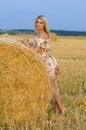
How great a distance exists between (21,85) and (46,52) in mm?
950

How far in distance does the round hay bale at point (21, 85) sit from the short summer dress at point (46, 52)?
0.39m

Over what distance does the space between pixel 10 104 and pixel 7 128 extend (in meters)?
0.34

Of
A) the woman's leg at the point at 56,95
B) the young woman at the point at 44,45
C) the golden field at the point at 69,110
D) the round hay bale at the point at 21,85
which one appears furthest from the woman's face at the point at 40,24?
the woman's leg at the point at 56,95

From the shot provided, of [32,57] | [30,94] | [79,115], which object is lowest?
[79,115]

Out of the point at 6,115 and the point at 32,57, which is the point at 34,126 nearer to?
the point at 6,115

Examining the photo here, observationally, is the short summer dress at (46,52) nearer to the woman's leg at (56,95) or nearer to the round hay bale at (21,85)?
the woman's leg at (56,95)

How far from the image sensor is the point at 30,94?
6.11 metres

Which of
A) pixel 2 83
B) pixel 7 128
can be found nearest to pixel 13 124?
pixel 7 128

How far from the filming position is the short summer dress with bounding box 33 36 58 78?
22.0ft

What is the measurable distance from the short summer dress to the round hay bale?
0.39 m

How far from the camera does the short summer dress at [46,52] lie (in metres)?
6.72

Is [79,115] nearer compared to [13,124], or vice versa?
[13,124]

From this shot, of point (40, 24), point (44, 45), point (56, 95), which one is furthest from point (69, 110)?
point (40, 24)

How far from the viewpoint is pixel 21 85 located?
6.08 meters
